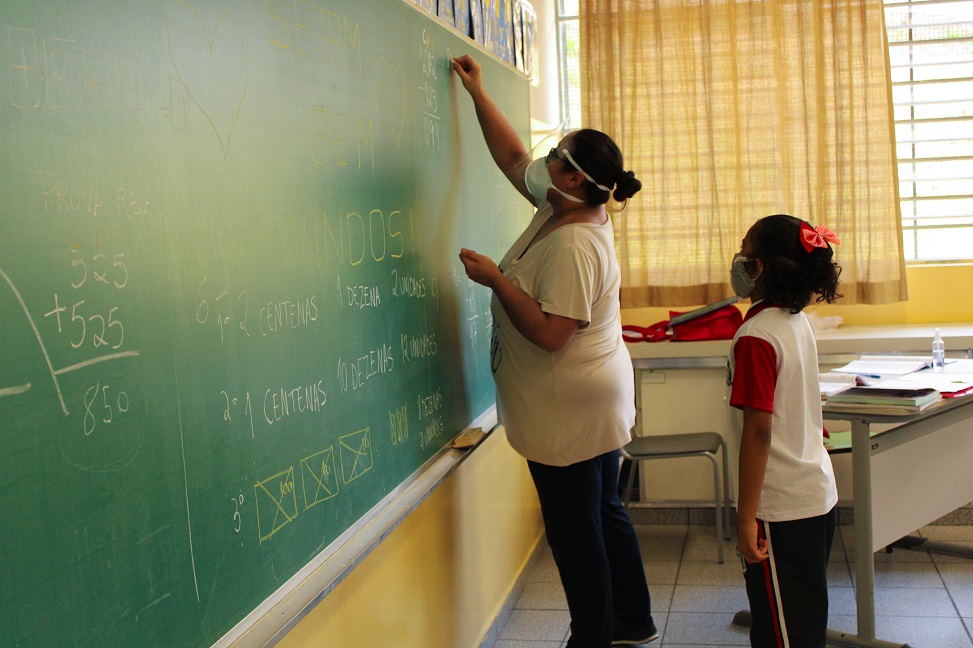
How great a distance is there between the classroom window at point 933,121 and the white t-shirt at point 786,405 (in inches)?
101

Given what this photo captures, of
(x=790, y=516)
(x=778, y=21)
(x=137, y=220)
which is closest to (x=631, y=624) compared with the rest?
(x=790, y=516)

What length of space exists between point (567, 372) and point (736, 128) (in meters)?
2.21

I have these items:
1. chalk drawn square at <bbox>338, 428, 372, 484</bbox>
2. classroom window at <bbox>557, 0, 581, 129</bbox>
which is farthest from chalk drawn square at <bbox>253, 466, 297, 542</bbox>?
classroom window at <bbox>557, 0, 581, 129</bbox>

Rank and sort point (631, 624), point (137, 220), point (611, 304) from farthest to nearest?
point (631, 624), point (611, 304), point (137, 220)

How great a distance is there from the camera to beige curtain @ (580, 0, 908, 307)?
4168mm

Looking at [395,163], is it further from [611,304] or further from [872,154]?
[872,154]

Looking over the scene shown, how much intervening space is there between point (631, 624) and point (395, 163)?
1696 mm

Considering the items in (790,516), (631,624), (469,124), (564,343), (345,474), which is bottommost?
(631,624)

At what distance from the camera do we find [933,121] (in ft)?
14.2

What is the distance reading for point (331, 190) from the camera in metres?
1.88

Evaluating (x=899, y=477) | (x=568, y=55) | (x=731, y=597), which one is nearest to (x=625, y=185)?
(x=899, y=477)

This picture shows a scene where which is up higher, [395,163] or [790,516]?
[395,163]

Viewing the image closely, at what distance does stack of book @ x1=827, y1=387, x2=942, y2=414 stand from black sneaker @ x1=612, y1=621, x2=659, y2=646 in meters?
0.91

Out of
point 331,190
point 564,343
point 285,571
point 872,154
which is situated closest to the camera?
point 285,571
